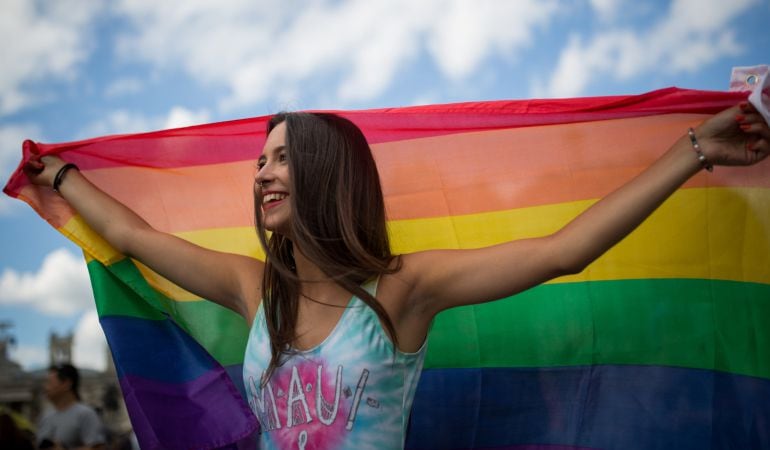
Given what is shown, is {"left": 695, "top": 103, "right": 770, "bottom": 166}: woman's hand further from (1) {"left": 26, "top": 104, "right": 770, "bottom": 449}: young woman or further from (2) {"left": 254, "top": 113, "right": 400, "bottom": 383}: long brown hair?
(2) {"left": 254, "top": 113, "right": 400, "bottom": 383}: long brown hair

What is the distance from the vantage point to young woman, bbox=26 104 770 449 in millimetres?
2234

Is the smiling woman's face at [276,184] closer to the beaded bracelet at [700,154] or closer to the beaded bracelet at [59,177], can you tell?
the beaded bracelet at [59,177]

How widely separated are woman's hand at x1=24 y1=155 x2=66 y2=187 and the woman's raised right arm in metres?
0.16

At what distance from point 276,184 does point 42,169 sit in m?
1.10

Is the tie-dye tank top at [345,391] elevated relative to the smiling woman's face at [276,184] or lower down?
lower down

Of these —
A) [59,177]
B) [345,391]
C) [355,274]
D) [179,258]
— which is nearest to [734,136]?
[355,274]

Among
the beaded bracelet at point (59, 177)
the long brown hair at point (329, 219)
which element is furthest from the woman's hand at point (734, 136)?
the beaded bracelet at point (59, 177)

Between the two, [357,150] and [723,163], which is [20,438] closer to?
[357,150]

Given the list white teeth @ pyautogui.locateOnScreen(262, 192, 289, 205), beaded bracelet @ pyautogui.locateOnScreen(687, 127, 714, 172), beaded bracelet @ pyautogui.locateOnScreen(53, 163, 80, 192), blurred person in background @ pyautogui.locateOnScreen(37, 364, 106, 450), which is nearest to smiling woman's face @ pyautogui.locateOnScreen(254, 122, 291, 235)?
white teeth @ pyautogui.locateOnScreen(262, 192, 289, 205)

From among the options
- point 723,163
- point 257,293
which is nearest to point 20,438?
point 257,293

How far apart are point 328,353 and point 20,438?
2567mm

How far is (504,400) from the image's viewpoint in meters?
2.98

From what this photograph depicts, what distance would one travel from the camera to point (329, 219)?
2416 millimetres

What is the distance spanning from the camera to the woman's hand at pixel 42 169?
303cm
